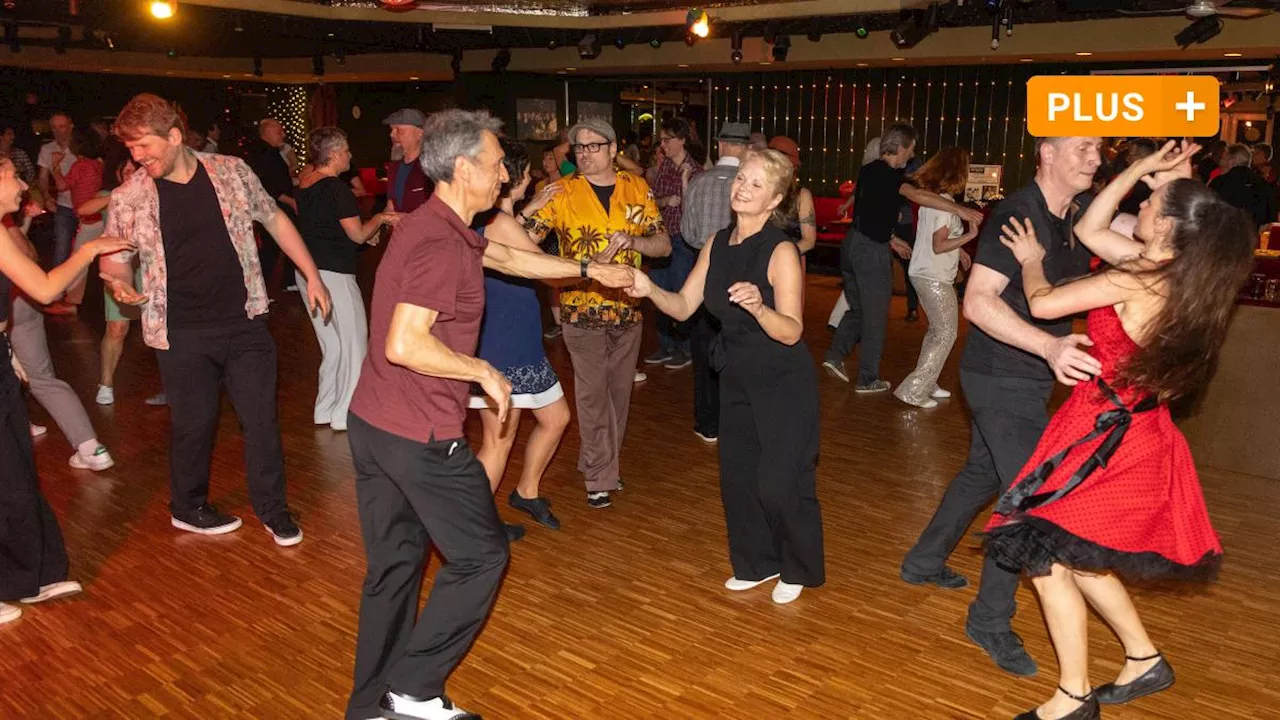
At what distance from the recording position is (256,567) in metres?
3.92

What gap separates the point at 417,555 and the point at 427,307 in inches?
27.9

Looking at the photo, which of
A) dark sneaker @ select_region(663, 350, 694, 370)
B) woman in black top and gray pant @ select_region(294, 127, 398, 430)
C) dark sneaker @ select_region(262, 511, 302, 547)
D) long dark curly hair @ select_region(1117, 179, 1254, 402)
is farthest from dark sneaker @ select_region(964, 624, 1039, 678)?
dark sneaker @ select_region(663, 350, 694, 370)

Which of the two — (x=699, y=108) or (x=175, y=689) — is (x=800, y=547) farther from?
(x=699, y=108)

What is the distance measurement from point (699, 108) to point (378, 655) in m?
17.7

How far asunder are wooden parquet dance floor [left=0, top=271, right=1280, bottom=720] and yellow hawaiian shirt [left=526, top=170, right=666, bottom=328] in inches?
34.9

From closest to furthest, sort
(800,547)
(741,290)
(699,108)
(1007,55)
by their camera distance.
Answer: (741,290) → (800,547) → (1007,55) → (699,108)

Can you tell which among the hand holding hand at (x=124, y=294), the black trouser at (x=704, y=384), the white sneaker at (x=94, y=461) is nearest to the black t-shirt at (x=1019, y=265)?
the black trouser at (x=704, y=384)

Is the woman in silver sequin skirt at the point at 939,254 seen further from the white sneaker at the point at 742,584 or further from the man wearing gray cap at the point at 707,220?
the white sneaker at the point at 742,584

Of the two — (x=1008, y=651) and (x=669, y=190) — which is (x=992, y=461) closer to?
(x=1008, y=651)

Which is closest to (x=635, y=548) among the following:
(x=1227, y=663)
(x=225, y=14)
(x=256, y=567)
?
(x=256, y=567)

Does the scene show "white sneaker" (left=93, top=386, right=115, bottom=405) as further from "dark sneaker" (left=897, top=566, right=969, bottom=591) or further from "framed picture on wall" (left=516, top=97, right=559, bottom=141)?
"framed picture on wall" (left=516, top=97, right=559, bottom=141)

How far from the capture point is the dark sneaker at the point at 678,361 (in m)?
7.23

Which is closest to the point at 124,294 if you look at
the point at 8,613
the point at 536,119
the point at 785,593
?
the point at 8,613

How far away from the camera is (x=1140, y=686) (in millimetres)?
2988
